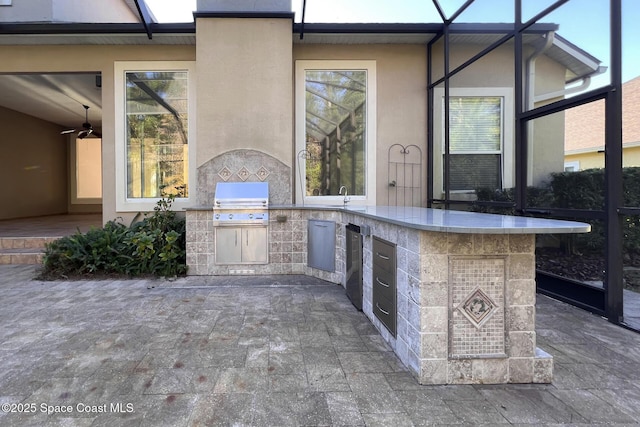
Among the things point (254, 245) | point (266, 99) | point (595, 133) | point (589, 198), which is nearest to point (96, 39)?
point (266, 99)

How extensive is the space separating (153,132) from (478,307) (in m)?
6.37

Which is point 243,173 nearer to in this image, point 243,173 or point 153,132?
point 243,173

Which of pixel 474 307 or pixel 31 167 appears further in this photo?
pixel 31 167

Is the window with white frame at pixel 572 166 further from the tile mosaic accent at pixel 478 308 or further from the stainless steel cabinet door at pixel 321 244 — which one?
the stainless steel cabinet door at pixel 321 244

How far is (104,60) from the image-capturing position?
6242 mm

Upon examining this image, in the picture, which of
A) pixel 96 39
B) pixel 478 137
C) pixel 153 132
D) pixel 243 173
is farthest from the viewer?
pixel 153 132

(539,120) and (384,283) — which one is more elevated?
(539,120)

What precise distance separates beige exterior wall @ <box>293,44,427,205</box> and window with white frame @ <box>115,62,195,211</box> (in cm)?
300

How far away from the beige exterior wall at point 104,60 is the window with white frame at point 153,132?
5.4 inches

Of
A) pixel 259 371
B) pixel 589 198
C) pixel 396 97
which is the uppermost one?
pixel 396 97

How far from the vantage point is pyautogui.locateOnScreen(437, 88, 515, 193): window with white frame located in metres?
5.13

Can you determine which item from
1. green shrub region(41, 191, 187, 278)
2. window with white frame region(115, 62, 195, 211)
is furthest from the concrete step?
window with white frame region(115, 62, 195, 211)

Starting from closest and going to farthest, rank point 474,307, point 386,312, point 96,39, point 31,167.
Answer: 1. point 474,307
2. point 386,312
3. point 96,39
4. point 31,167

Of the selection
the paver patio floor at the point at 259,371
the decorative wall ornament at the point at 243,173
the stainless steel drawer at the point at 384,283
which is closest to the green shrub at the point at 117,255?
the paver patio floor at the point at 259,371
